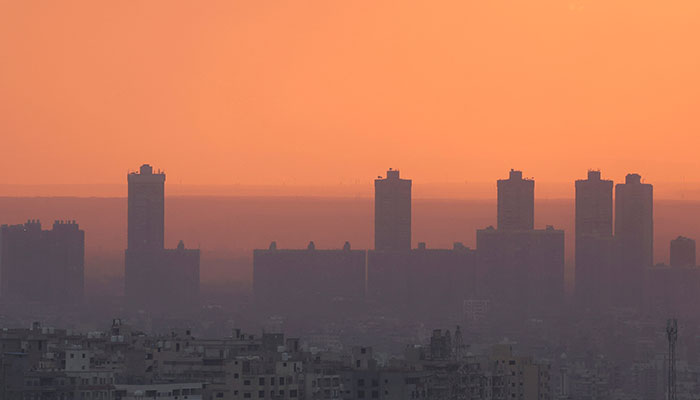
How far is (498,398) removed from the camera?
95125 mm

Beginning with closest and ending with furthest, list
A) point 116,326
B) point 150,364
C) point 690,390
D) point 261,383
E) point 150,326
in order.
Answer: point 261,383 < point 150,364 < point 116,326 < point 690,390 < point 150,326

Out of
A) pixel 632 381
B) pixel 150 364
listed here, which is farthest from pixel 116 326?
pixel 632 381

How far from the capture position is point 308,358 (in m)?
95.3

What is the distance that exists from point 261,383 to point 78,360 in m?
6.02

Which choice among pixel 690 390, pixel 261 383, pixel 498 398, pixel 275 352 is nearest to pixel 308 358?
pixel 275 352

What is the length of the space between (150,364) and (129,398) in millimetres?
16893

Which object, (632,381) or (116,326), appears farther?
(632,381)

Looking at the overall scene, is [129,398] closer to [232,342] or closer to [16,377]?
[16,377]

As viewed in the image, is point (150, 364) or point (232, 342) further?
point (232, 342)

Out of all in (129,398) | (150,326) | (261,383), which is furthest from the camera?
(150,326)

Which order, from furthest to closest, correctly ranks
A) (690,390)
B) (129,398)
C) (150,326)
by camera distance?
(150,326) → (690,390) → (129,398)

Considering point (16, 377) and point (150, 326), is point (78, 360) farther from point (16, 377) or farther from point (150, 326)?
point (150, 326)

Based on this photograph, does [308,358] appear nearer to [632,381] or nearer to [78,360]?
[78,360]

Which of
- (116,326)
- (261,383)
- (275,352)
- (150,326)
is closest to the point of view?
(261,383)
